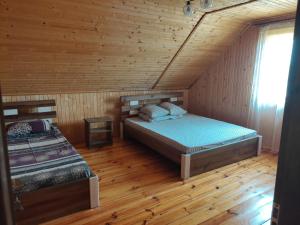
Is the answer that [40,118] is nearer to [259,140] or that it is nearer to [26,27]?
[26,27]

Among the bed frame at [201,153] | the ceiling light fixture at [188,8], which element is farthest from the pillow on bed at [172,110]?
the ceiling light fixture at [188,8]

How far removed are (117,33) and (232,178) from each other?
7.71ft

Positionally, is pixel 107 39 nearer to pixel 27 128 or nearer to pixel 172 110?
pixel 27 128

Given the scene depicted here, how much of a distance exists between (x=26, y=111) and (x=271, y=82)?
3870mm

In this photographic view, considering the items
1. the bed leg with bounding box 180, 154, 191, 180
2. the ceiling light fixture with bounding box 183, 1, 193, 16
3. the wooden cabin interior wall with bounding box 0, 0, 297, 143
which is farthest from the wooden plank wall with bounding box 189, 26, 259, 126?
the bed leg with bounding box 180, 154, 191, 180

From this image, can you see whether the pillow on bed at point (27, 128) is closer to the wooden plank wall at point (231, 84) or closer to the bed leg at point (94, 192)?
the bed leg at point (94, 192)

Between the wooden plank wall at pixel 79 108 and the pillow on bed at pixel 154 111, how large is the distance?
0.55 meters

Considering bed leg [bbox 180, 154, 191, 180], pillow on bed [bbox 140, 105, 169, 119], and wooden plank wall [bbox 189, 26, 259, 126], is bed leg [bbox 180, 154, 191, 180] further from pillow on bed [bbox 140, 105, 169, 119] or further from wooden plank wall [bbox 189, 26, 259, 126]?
wooden plank wall [bbox 189, 26, 259, 126]

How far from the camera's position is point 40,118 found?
145 inches

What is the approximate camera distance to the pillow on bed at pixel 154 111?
13.4 feet

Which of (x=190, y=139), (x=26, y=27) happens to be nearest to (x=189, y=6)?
(x=190, y=139)

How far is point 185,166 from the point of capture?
2.79 metres

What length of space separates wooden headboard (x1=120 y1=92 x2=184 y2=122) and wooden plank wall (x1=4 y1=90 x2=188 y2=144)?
12 cm

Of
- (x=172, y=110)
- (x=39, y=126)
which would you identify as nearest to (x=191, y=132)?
(x=172, y=110)
